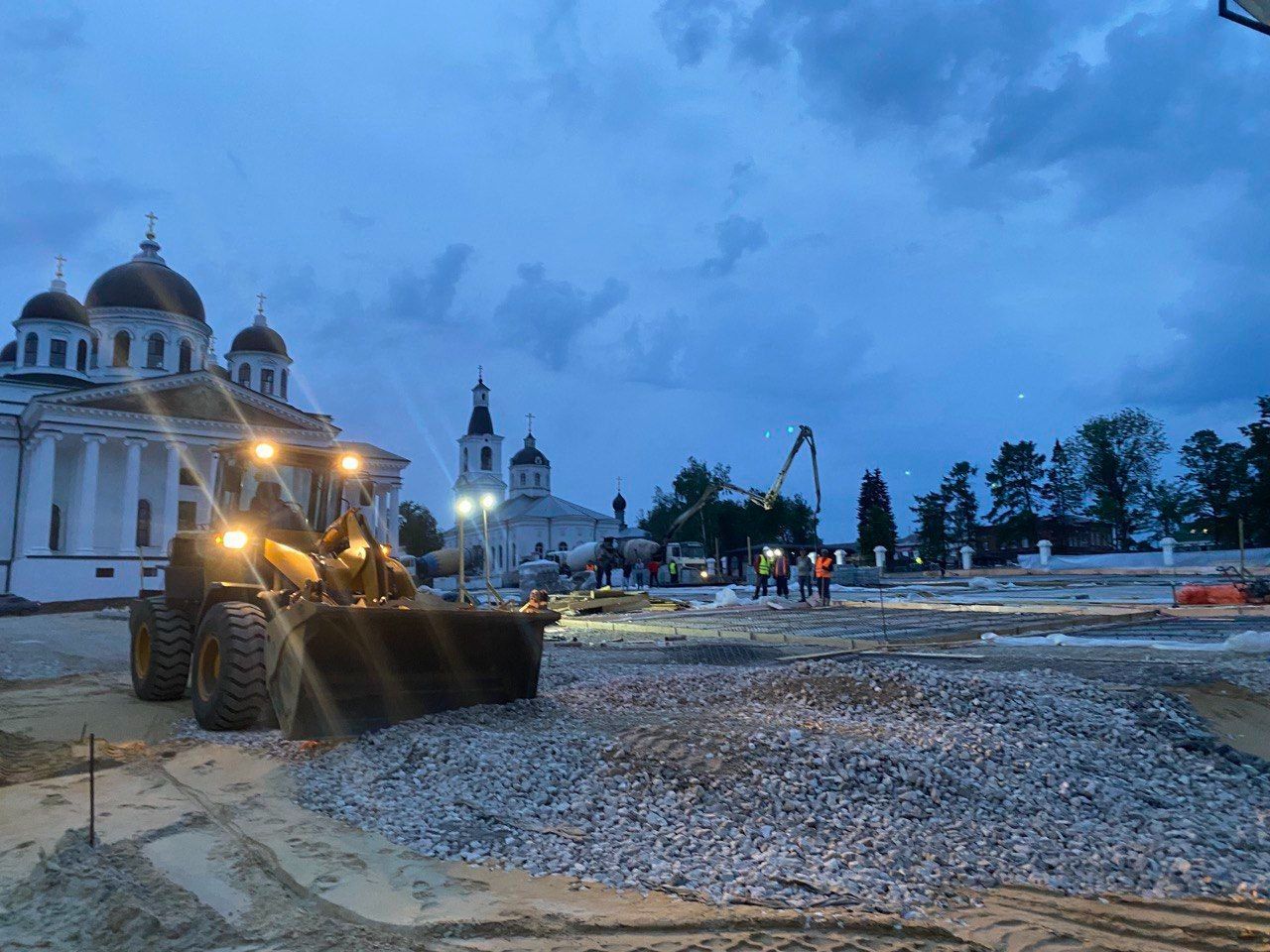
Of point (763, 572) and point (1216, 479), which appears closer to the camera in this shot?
point (763, 572)

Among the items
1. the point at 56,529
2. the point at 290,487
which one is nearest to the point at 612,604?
the point at 290,487

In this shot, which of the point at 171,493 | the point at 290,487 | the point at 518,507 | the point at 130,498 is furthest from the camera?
the point at 518,507

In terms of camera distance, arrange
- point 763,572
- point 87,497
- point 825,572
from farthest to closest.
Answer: point 87,497, point 763,572, point 825,572

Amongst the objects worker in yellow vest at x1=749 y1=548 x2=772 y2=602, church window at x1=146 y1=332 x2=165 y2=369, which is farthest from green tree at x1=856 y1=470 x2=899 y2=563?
church window at x1=146 y1=332 x2=165 y2=369

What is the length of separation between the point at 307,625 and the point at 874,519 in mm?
73622

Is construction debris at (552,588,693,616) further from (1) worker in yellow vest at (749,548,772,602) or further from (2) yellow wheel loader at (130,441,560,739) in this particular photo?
(2) yellow wheel loader at (130,441,560,739)

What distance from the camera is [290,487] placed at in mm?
8539

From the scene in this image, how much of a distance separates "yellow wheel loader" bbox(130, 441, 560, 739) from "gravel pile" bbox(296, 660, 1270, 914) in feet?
1.36

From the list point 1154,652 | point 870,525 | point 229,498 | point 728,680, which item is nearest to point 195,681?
point 229,498

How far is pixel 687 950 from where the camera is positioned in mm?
3268

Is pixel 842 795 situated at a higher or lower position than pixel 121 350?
lower

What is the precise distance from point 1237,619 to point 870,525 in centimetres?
6223

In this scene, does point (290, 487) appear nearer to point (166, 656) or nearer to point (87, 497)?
point (166, 656)

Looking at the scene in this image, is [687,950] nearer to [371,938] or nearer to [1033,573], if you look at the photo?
[371,938]
